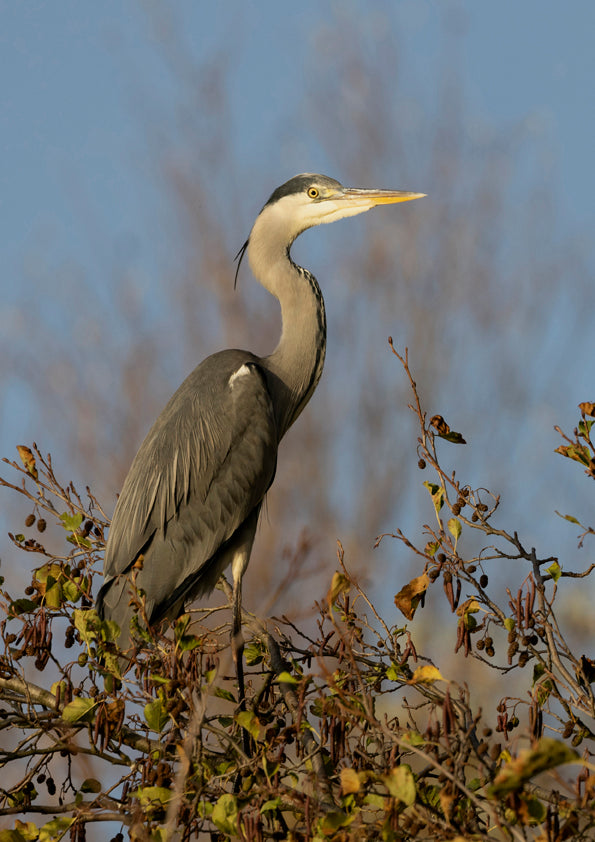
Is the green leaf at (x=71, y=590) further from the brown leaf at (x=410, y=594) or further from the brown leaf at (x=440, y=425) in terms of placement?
the brown leaf at (x=440, y=425)

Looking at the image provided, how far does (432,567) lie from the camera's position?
2.16m

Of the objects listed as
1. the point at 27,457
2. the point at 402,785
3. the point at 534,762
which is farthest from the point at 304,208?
the point at 534,762

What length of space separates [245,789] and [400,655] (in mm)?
507

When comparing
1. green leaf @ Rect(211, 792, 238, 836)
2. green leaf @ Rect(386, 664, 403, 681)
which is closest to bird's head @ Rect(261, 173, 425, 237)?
green leaf @ Rect(386, 664, 403, 681)

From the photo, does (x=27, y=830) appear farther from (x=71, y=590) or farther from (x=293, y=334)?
(x=293, y=334)

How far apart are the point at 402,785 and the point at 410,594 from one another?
0.67m

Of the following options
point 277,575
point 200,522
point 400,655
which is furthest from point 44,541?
point 400,655

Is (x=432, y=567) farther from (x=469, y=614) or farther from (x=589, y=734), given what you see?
(x=589, y=734)

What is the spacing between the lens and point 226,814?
1717 mm

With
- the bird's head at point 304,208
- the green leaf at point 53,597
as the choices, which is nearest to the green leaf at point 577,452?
the green leaf at point 53,597

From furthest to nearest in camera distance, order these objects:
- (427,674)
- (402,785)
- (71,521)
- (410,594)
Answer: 1. (71,521)
2. (410,594)
3. (427,674)
4. (402,785)

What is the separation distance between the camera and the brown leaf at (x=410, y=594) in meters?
2.11

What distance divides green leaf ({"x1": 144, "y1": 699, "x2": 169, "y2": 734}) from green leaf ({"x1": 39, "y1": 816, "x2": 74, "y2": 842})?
0.25 meters

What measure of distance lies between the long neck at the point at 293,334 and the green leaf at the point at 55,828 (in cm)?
247
